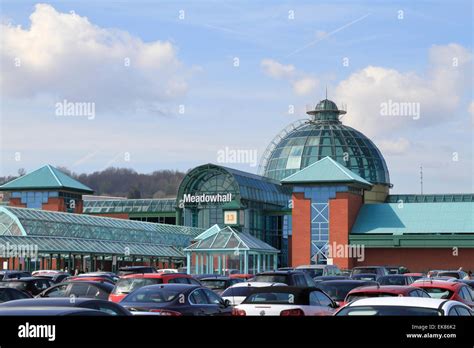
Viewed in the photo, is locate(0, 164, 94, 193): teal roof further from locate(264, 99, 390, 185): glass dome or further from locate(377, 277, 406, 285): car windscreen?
locate(377, 277, 406, 285): car windscreen

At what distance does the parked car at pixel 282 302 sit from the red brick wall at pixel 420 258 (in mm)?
60635

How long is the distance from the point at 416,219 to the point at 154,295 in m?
64.5

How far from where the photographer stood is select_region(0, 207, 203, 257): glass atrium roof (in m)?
58.7

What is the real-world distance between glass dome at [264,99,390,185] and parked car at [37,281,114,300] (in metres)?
71.9

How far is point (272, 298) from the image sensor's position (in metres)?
17.9

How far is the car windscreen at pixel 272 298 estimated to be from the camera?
17.8m

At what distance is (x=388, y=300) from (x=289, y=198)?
86.4m

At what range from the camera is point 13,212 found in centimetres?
5909

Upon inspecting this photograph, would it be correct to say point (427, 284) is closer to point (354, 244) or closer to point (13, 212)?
point (13, 212)

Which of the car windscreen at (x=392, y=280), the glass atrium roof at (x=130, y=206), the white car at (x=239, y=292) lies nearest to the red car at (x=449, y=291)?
the white car at (x=239, y=292)

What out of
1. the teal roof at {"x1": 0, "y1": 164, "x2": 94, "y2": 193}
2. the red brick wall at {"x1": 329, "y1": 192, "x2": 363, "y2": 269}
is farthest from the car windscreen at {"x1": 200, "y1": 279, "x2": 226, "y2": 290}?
the teal roof at {"x1": 0, "y1": 164, "x2": 94, "y2": 193}

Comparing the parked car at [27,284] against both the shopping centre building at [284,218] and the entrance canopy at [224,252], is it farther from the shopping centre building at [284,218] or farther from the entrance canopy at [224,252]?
the entrance canopy at [224,252]

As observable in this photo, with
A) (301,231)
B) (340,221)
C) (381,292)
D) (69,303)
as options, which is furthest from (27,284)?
(340,221)

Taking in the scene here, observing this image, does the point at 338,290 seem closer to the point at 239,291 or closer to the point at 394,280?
the point at 239,291
